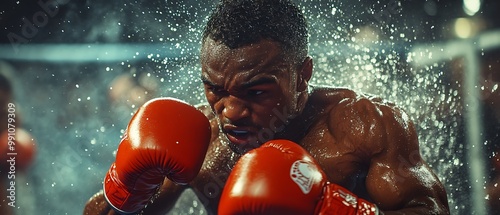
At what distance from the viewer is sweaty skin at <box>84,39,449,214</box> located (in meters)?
1.63

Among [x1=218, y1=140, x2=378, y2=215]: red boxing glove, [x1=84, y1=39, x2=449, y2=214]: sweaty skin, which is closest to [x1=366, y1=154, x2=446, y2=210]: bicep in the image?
[x1=84, y1=39, x2=449, y2=214]: sweaty skin

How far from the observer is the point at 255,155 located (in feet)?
4.79

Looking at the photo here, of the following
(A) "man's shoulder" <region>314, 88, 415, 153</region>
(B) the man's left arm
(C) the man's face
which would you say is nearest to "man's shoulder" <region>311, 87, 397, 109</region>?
(A) "man's shoulder" <region>314, 88, 415, 153</region>

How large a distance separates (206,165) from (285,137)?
1.30 ft

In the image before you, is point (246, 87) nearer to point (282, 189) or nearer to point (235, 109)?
Answer: point (235, 109)

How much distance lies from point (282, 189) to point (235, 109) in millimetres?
494

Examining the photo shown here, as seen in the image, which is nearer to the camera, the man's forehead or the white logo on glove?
the white logo on glove

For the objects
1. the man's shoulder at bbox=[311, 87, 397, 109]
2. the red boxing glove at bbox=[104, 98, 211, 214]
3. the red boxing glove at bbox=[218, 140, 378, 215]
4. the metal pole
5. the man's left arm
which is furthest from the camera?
the metal pole

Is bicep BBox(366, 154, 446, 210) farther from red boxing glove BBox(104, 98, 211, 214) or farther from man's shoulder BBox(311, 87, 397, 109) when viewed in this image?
red boxing glove BBox(104, 98, 211, 214)

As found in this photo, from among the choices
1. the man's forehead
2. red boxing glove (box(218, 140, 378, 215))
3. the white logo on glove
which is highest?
the man's forehead

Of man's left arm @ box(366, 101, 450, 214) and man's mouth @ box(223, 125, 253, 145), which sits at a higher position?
man's left arm @ box(366, 101, 450, 214)

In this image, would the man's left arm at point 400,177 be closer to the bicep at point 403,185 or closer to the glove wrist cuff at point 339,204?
the bicep at point 403,185

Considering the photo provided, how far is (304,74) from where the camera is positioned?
2.02 metres

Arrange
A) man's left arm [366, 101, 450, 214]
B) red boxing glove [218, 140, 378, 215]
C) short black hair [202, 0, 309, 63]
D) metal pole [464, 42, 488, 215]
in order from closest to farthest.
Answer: red boxing glove [218, 140, 378, 215], man's left arm [366, 101, 450, 214], short black hair [202, 0, 309, 63], metal pole [464, 42, 488, 215]
